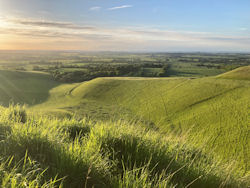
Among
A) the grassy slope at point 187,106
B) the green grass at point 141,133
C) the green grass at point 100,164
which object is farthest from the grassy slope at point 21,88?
the green grass at point 100,164

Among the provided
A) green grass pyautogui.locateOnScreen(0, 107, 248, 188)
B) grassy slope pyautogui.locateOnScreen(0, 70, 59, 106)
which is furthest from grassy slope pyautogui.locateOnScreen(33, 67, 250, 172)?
green grass pyautogui.locateOnScreen(0, 107, 248, 188)

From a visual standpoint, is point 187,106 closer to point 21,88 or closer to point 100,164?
point 100,164

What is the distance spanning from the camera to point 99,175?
4113mm

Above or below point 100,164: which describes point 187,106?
below

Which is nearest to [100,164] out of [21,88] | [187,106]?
[187,106]

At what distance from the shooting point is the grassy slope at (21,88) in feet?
196

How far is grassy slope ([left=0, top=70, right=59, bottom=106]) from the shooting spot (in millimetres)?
59703

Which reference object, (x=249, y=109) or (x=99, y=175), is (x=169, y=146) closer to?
(x=99, y=175)

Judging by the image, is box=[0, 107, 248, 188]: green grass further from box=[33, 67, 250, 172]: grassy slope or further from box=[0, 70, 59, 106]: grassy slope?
box=[0, 70, 59, 106]: grassy slope

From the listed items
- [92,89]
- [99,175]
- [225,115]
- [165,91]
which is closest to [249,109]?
[225,115]

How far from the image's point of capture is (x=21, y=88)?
7312 centimetres

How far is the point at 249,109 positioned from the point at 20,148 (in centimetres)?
3782

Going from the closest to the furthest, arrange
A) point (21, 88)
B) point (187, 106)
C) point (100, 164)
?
point (100, 164) < point (187, 106) < point (21, 88)

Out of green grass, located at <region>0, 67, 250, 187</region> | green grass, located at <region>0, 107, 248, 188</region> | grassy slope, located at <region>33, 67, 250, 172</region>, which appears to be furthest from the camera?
grassy slope, located at <region>33, 67, 250, 172</region>
